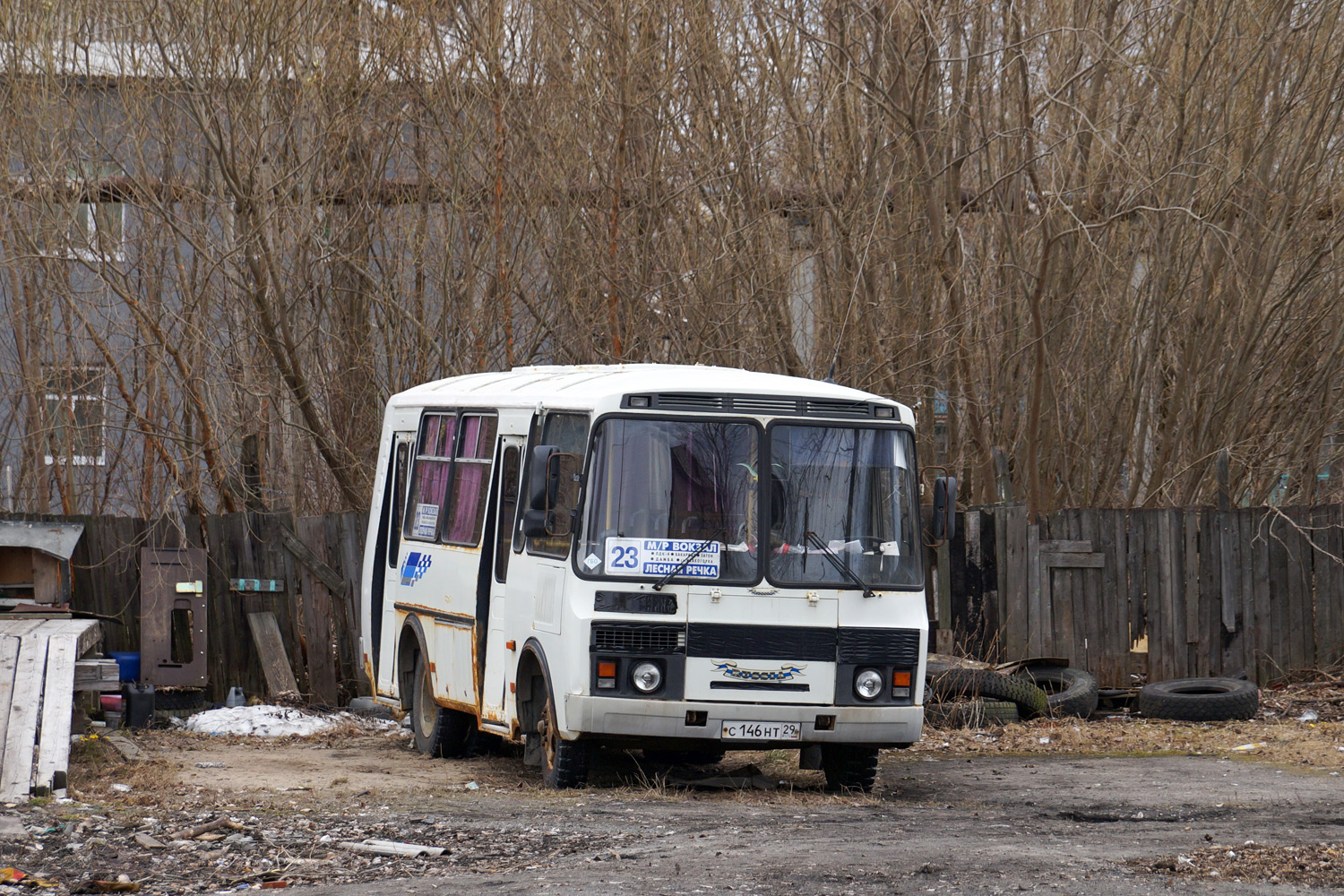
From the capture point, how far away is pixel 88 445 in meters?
19.5

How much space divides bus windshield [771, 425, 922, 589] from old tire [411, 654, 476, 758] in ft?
12.0

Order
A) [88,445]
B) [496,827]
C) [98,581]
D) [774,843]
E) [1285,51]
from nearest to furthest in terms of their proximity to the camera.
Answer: [774,843], [496,827], [98,581], [1285,51], [88,445]

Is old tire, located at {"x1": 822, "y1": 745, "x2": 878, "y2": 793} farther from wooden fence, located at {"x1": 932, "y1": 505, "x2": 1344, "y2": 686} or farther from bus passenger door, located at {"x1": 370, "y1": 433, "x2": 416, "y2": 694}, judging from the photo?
wooden fence, located at {"x1": 932, "y1": 505, "x2": 1344, "y2": 686}

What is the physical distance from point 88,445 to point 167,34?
557cm

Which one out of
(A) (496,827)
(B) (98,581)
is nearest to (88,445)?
(B) (98,581)

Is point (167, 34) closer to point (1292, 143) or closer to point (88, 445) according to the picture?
point (88, 445)

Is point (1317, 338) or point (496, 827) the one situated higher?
point (1317, 338)

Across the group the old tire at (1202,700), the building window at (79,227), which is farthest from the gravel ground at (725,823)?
the building window at (79,227)

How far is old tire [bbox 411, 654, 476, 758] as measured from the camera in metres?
13.0

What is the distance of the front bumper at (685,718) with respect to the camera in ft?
33.4

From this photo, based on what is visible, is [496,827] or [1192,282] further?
[1192,282]

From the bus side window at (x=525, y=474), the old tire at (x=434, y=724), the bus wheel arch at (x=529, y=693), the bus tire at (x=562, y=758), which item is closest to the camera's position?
the bus tire at (x=562, y=758)

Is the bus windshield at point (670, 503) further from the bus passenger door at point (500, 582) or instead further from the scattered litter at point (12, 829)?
the scattered litter at point (12, 829)

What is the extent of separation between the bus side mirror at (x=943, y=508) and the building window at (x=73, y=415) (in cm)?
959
